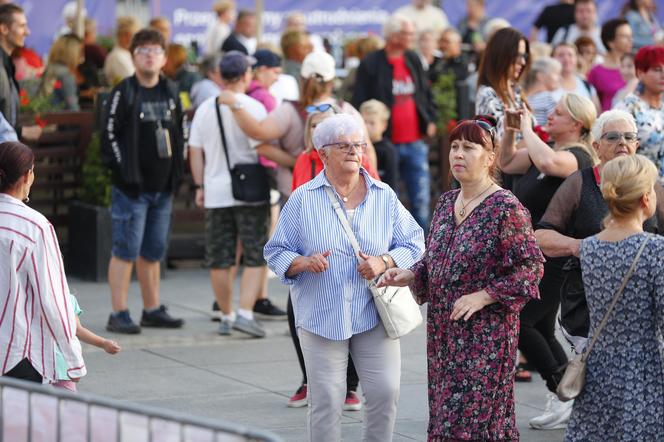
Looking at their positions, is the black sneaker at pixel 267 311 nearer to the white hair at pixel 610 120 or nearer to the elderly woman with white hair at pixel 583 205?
the elderly woman with white hair at pixel 583 205

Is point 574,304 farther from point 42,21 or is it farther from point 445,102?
point 42,21

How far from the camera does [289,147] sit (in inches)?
360

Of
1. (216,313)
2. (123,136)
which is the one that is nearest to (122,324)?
(216,313)

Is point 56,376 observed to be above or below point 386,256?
below

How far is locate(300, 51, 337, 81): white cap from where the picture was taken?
8492 mm

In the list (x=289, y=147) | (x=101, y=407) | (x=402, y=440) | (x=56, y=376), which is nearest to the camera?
(x=101, y=407)

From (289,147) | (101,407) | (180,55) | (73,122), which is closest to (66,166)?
(73,122)

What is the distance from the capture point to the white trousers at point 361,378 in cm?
584

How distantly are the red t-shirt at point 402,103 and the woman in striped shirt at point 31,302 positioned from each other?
296 inches

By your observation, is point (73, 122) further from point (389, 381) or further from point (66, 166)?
point (389, 381)

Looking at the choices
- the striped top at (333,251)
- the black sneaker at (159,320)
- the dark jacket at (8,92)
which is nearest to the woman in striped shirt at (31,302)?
the striped top at (333,251)

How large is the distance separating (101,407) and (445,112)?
10.7 metres

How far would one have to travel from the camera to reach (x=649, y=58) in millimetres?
8016

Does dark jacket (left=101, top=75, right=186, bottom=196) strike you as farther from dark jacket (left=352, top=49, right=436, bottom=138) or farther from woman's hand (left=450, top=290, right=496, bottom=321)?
woman's hand (left=450, top=290, right=496, bottom=321)
